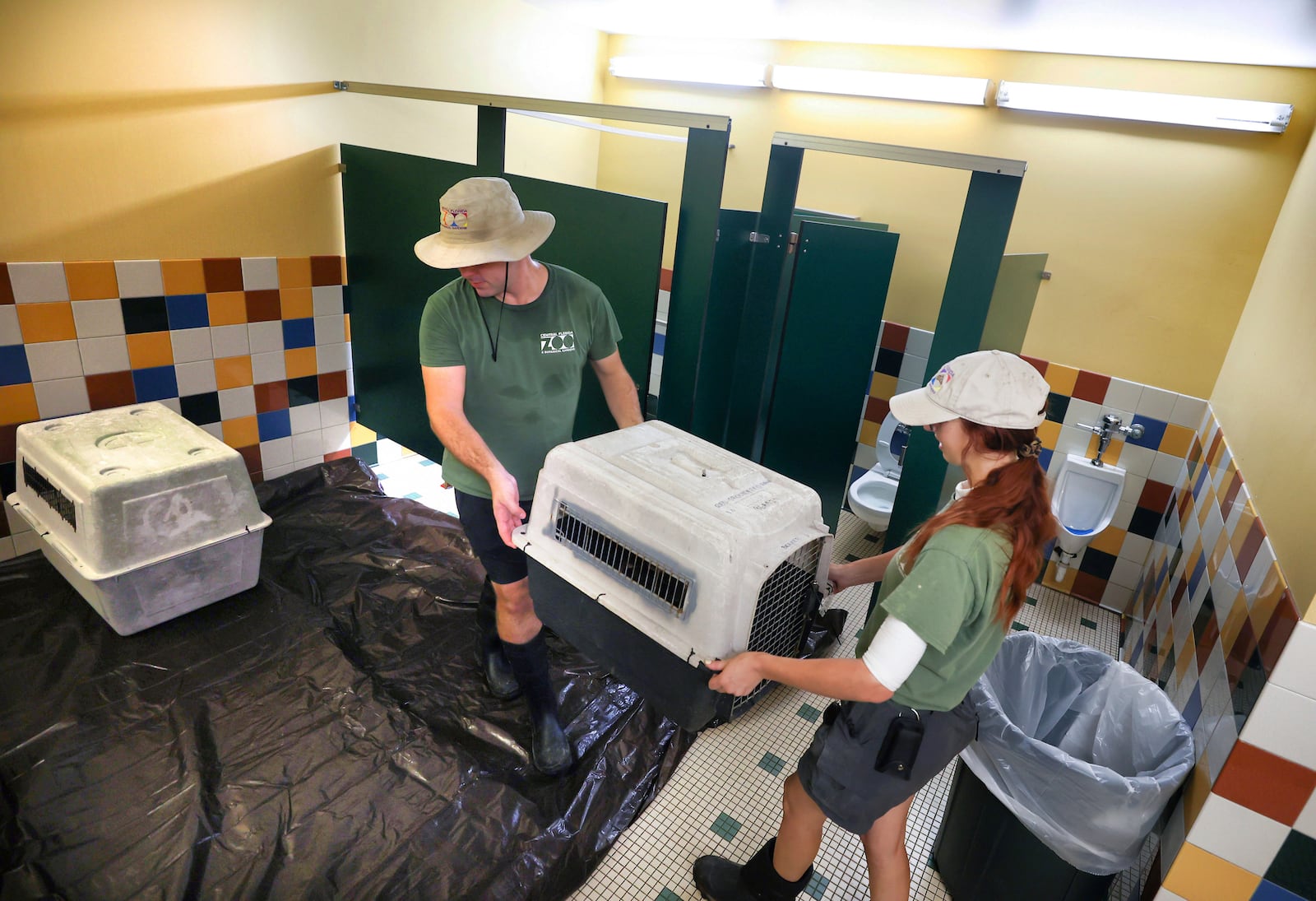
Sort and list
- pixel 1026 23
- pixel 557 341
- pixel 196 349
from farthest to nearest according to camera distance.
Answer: pixel 196 349 < pixel 1026 23 < pixel 557 341

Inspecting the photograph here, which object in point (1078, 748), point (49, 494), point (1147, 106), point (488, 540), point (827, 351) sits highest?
point (1147, 106)

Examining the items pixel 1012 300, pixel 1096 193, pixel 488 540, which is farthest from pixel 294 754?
pixel 1096 193

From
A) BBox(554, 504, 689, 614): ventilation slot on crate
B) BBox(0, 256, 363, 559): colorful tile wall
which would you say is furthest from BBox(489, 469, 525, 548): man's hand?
BBox(0, 256, 363, 559): colorful tile wall

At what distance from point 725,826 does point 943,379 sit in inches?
50.9

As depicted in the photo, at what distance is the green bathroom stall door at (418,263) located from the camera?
209 centimetres

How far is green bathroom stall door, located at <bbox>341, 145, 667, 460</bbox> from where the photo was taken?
209 cm

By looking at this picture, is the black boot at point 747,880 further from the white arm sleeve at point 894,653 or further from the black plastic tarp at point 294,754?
the white arm sleeve at point 894,653

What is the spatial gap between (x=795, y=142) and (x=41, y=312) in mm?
2400

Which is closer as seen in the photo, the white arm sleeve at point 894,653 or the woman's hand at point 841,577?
the white arm sleeve at point 894,653

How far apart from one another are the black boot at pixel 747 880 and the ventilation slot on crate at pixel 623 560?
2.28ft

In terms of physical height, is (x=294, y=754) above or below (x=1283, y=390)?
below

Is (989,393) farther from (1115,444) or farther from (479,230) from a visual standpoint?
(1115,444)

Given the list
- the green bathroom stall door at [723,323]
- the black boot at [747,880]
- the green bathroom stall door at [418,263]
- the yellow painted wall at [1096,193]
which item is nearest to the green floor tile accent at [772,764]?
the black boot at [747,880]

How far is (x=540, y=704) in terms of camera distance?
1958mm
